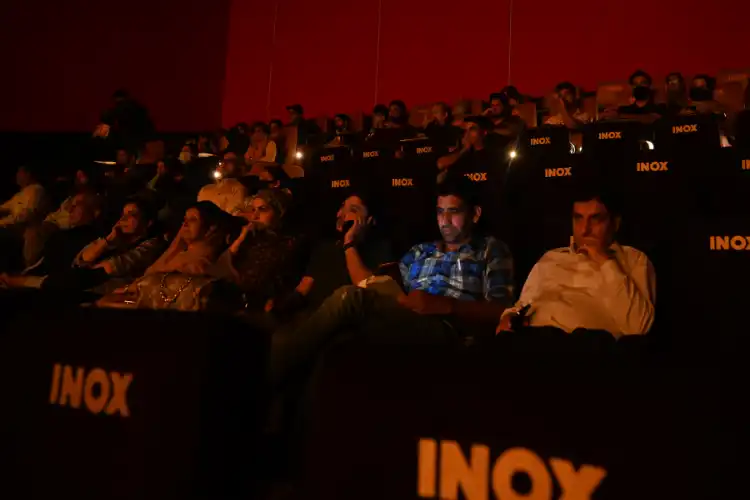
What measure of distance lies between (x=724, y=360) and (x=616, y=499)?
19cm

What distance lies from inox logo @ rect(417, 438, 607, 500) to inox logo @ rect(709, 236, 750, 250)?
51.6 inches

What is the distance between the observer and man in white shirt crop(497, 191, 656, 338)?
1736 millimetres

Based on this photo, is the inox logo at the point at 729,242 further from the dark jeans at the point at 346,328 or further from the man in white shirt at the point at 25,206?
the man in white shirt at the point at 25,206

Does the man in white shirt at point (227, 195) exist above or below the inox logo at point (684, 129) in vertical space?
below

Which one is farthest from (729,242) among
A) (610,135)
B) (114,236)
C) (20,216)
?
(20,216)

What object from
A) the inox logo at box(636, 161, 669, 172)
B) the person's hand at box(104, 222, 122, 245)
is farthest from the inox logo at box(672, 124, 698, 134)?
the person's hand at box(104, 222, 122, 245)

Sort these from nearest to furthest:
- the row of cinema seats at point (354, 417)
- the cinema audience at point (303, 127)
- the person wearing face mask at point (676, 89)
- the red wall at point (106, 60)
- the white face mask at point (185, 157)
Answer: the row of cinema seats at point (354, 417) → the person wearing face mask at point (676, 89) → the white face mask at point (185, 157) → the cinema audience at point (303, 127) → the red wall at point (106, 60)

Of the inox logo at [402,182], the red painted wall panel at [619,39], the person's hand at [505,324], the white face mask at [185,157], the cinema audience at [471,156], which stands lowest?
the person's hand at [505,324]

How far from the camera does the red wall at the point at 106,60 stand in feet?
18.7

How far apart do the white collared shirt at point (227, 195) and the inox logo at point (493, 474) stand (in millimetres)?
2715

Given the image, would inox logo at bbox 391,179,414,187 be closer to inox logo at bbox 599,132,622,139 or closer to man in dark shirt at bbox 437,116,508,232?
man in dark shirt at bbox 437,116,508,232

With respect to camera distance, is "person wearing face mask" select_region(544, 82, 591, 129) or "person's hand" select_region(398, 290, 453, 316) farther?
"person wearing face mask" select_region(544, 82, 591, 129)

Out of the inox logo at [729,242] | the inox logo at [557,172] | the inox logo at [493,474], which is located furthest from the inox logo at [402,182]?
the inox logo at [493,474]

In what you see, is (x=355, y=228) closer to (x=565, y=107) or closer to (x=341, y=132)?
(x=565, y=107)
